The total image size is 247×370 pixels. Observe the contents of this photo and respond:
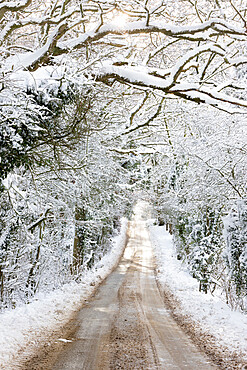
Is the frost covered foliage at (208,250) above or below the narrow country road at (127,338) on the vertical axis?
above

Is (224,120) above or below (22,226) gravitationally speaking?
above

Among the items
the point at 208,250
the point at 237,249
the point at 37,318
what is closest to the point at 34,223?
the point at 37,318

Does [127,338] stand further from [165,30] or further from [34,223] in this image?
[165,30]

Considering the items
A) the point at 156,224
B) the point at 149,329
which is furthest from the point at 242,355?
the point at 156,224

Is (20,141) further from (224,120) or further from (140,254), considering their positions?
(140,254)

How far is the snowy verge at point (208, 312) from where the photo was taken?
721 centimetres

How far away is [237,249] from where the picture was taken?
10070 mm

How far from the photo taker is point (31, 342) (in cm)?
648

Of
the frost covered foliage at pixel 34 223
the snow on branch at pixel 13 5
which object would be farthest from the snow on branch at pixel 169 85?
the frost covered foliage at pixel 34 223

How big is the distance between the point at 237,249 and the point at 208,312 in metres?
1.99

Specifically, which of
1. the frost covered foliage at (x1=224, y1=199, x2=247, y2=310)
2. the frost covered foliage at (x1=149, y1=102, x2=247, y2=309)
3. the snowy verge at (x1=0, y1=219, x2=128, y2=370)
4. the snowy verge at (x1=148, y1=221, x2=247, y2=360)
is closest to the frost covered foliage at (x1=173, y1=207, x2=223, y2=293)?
the snowy verge at (x1=148, y1=221, x2=247, y2=360)

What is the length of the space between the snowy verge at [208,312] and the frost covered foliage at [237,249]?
694 millimetres

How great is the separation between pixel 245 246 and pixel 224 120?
12.2 feet

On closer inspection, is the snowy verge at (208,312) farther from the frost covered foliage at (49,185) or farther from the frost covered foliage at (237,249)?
the frost covered foliage at (49,185)
